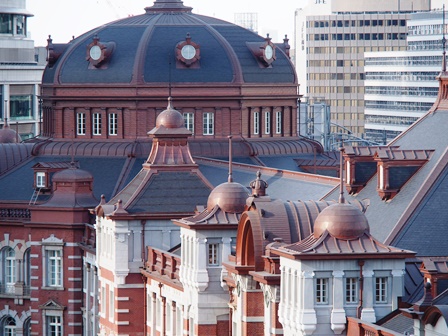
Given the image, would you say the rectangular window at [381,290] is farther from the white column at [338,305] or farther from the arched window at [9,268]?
the arched window at [9,268]

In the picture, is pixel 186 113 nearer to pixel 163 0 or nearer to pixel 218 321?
pixel 163 0

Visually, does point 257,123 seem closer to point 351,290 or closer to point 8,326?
point 8,326

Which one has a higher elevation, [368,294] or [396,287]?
[396,287]

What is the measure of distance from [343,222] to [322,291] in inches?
98.6

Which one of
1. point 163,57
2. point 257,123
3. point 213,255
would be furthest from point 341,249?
point 257,123

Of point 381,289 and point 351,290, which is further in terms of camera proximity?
point 381,289

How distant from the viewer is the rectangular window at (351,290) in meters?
74.3

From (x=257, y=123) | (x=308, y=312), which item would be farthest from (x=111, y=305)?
(x=308, y=312)

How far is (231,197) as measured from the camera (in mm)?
90562

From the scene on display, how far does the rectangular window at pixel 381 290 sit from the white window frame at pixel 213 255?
16814 mm

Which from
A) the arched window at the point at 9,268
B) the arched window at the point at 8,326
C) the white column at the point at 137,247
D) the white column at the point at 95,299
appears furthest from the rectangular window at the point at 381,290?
the arched window at the point at 9,268

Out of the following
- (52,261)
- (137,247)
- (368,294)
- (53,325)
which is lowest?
(53,325)

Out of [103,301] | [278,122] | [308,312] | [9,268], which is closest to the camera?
[308,312]

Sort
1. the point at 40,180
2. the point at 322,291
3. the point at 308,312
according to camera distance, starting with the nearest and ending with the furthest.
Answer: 1. the point at 308,312
2. the point at 322,291
3. the point at 40,180
